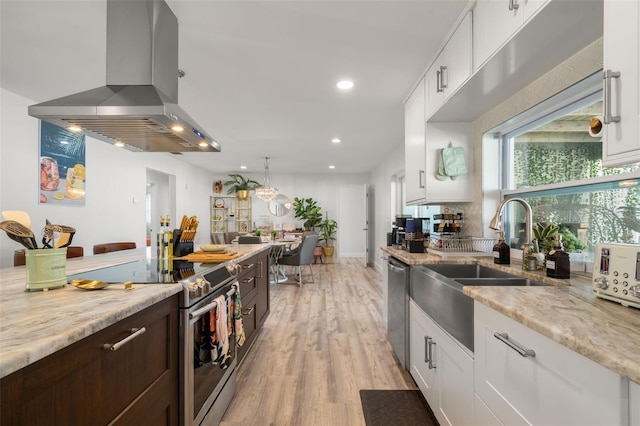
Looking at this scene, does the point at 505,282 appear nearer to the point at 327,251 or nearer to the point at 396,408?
the point at 396,408

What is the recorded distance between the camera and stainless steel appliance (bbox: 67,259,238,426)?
4.38ft

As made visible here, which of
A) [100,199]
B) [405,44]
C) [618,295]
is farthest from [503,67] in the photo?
[100,199]

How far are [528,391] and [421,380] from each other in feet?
3.75

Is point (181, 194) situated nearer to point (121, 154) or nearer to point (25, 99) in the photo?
point (121, 154)

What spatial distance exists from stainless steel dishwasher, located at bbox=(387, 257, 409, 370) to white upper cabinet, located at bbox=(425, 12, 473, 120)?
1.24m

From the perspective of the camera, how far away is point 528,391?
881 mm

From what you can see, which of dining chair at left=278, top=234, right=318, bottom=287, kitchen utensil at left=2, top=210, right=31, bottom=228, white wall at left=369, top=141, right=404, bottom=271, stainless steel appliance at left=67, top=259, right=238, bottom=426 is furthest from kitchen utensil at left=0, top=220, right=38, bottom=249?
white wall at left=369, top=141, right=404, bottom=271

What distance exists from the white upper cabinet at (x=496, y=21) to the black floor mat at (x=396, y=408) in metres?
2.02

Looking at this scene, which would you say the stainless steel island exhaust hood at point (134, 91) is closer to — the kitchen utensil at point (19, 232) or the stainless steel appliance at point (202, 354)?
the kitchen utensil at point (19, 232)

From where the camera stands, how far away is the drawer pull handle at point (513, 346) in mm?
869

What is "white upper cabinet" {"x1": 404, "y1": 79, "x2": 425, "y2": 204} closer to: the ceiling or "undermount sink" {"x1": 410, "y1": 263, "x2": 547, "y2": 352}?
the ceiling

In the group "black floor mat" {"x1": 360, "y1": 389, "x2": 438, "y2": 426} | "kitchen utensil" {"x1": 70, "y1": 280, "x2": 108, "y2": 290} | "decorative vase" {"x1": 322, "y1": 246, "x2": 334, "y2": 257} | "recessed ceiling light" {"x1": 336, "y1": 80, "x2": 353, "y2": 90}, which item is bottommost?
"black floor mat" {"x1": 360, "y1": 389, "x2": 438, "y2": 426}

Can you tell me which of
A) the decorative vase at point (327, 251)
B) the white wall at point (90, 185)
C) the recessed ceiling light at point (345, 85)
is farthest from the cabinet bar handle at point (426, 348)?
the decorative vase at point (327, 251)

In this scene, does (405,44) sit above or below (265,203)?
above
